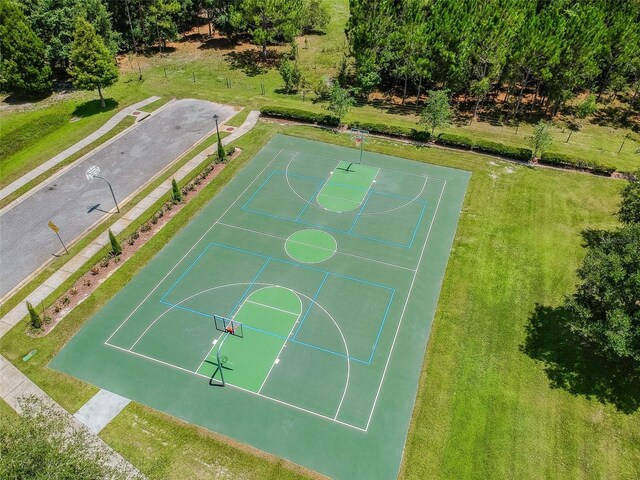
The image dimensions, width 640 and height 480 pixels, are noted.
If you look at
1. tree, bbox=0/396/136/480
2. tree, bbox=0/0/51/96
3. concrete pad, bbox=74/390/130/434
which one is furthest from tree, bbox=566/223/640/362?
tree, bbox=0/0/51/96

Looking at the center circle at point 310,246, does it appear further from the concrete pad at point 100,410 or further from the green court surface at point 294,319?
the concrete pad at point 100,410

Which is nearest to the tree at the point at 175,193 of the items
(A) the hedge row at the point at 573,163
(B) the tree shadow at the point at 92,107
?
(B) the tree shadow at the point at 92,107

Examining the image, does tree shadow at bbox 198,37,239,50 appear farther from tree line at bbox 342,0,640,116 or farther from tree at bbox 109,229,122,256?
tree at bbox 109,229,122,256

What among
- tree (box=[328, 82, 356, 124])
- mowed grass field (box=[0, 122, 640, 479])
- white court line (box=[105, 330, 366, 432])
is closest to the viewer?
mowed grass field (box=[0, 122, 640, 479])

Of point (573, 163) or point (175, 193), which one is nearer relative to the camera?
point (175, 193)

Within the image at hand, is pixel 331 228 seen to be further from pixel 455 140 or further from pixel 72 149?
pixel 72 149

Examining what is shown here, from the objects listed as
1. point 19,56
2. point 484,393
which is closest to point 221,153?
point 19,56

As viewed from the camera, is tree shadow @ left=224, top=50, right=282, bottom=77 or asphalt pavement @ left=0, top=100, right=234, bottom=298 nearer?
asphalt pavement @ left=0, top=100, right=234, bottom=298
